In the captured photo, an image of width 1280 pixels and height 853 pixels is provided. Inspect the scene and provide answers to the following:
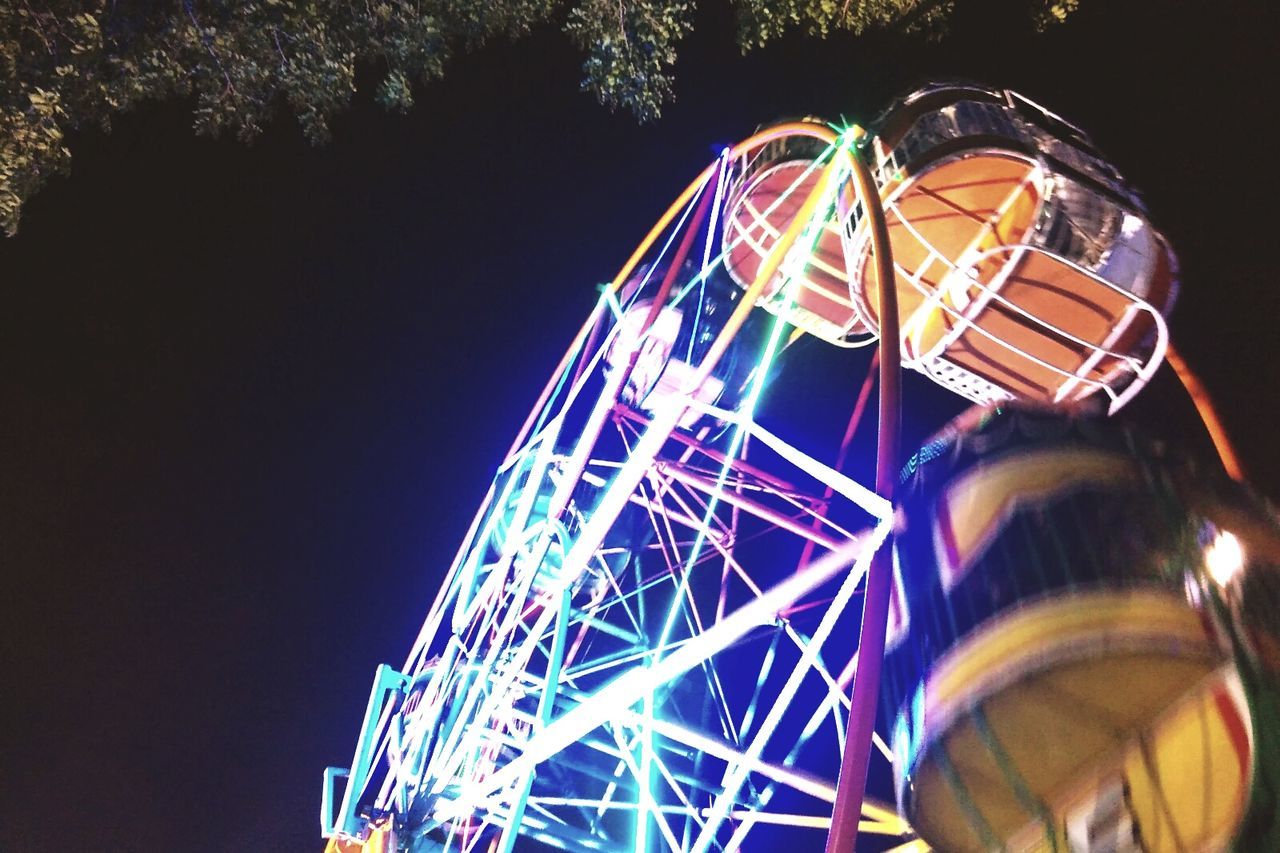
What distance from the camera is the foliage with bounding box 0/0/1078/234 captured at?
764 cm

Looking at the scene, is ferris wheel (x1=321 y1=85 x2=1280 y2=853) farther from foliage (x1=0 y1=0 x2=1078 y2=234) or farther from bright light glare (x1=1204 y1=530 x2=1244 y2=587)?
foliage (x1=0 y1=0 x2=1078 y2=234)

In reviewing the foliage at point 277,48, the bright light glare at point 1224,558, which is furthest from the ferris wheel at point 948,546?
the foliage at point 277,48

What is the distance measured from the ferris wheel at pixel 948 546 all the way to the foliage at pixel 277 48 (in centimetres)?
225

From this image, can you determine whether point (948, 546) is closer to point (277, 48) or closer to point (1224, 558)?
point (1224, 558)

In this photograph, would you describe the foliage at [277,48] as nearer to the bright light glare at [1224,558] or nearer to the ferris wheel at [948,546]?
the ferris wheel at [948,546]

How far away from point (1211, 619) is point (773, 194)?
4345 millimetres

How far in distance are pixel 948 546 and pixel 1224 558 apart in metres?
1.10

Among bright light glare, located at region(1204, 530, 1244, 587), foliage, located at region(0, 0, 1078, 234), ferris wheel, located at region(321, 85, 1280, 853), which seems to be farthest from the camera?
foliage, located at region(0, 0, 1078, 234)

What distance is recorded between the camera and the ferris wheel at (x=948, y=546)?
3.46 meters

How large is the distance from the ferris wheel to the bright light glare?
0.05 feet

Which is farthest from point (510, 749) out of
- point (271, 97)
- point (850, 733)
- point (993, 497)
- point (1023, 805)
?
point (271, 97)

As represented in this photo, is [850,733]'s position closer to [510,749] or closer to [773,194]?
[773,194]

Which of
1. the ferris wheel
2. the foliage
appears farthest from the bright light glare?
the foliage

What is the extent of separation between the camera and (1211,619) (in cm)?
335
